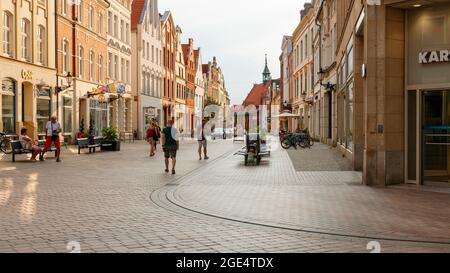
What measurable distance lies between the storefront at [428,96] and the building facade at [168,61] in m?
49.0

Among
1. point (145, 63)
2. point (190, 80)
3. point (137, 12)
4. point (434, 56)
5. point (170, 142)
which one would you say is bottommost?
point (170, 142)

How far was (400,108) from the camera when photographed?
40.7ft

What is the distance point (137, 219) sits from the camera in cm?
811

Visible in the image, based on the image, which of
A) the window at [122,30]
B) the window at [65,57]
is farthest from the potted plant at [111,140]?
the window at [122,30]

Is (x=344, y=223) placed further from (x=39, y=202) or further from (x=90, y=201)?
(x=39, y=202)

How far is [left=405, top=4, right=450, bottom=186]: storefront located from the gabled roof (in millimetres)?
39773

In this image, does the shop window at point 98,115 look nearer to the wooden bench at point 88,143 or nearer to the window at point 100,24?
the window at point 100,24

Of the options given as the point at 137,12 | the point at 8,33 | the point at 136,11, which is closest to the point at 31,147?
the point at 8,33

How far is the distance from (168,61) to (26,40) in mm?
35204

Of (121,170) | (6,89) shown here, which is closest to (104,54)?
(6,89)

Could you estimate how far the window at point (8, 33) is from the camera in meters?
25.6

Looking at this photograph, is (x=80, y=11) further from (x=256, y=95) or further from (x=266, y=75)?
(x=256, y=95)

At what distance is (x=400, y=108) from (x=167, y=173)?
6.83m

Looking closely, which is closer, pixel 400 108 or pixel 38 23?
pixel 400 108
